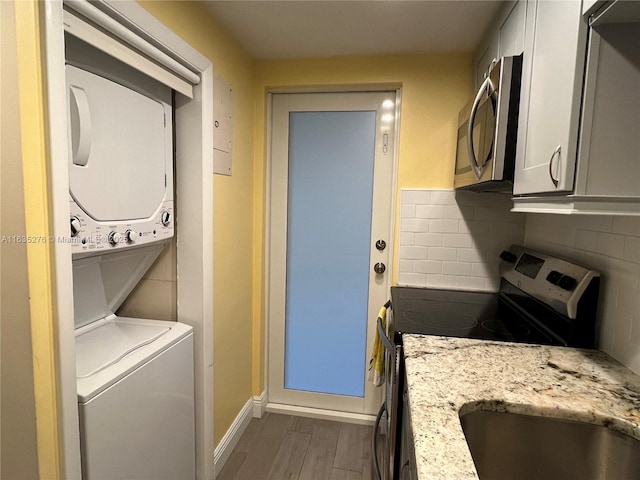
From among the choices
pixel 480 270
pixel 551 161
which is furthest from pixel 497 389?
pixel 480 270

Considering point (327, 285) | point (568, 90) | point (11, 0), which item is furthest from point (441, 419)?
point (327, 285)

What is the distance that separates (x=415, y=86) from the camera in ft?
6.72

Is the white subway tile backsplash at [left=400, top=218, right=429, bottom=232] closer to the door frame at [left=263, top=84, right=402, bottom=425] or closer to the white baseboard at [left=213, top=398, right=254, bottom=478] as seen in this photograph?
the door frame at [left=263, top=84, right=402, bottom=425]

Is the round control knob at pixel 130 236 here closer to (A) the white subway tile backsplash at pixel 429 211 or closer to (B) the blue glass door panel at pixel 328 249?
(B) the blue glass door panel at pixel 328 249

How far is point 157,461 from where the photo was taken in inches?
53.0

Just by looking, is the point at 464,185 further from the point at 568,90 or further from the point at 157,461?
the point at 157,461

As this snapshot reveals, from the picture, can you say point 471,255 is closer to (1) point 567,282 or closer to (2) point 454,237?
(2) point 454,237

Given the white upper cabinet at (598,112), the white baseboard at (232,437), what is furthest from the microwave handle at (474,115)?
the white baseboard at (232,437)

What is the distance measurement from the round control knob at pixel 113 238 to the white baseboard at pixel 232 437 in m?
1.26

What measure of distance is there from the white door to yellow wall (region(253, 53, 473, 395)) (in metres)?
0.10

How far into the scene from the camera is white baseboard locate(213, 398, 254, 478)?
6.15ft

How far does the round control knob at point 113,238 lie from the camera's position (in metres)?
1.17

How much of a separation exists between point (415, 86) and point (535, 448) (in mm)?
1786

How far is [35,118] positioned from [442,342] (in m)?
1.31
